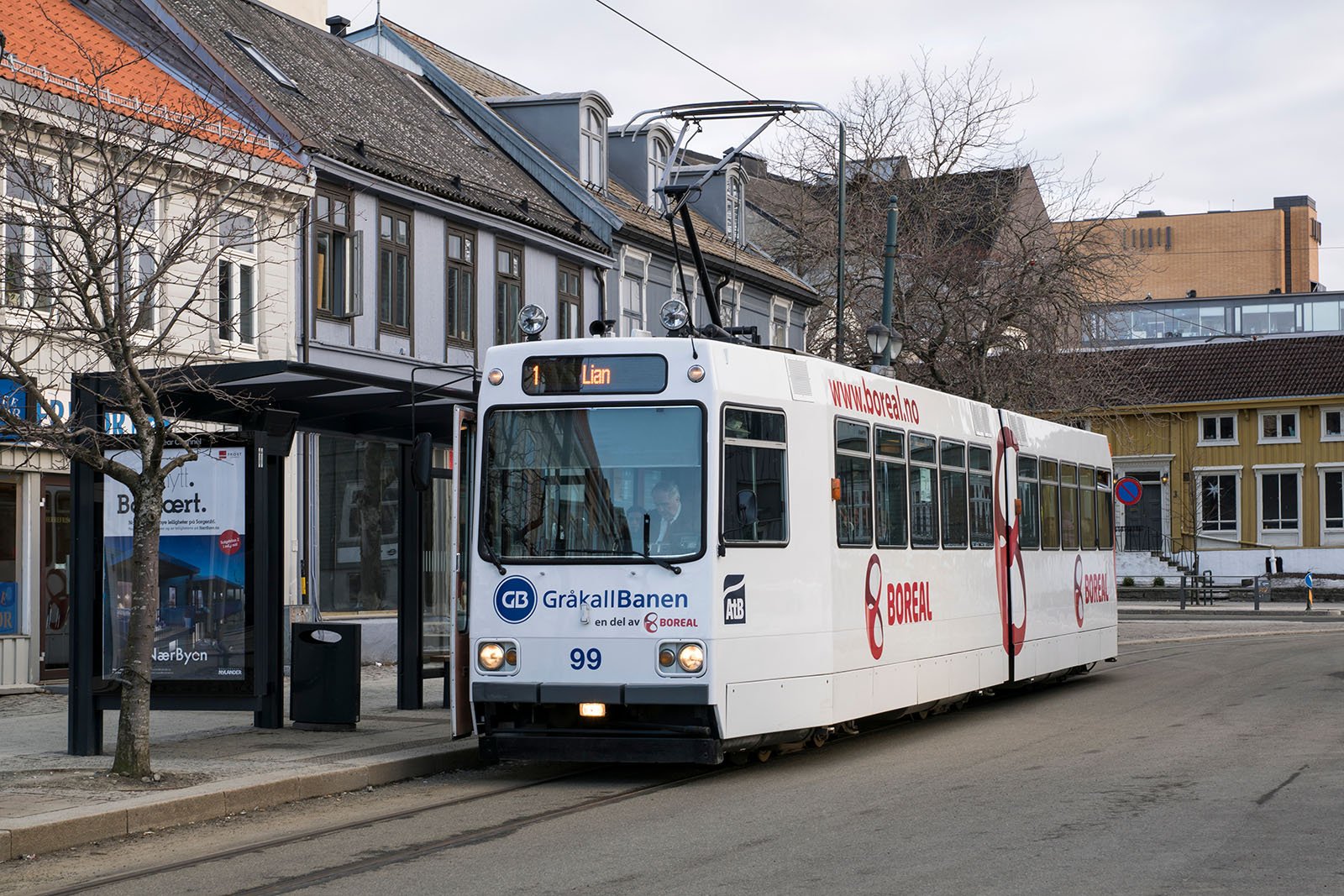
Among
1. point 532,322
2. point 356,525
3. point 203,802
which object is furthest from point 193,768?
point 356,525

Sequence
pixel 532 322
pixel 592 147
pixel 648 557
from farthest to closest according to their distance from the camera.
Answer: pixel 592 147
pixel 532 322
pixel 648 557

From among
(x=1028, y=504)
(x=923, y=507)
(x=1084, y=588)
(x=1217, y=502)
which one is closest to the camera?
(x=923, y=507)

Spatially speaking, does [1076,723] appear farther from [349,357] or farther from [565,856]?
[349,357]

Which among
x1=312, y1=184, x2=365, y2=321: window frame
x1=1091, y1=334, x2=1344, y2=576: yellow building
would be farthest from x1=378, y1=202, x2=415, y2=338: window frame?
x1=1091, y1=334, x2=1344, y2=576: yellow building

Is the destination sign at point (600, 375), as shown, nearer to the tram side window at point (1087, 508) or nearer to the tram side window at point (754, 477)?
the tram side window at point (754, 477)

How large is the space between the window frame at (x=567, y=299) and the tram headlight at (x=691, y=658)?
19.5 metres

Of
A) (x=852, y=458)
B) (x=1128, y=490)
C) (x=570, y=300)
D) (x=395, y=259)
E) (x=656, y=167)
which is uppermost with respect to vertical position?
(x=656, y=167)

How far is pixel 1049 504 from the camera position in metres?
20.5

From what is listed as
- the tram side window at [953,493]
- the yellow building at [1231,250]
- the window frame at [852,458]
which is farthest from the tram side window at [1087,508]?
the yellow building at [1231,250]

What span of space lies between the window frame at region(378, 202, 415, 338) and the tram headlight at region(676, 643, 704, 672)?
1531cm

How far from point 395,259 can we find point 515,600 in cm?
1507

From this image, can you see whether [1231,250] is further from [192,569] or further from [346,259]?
[192,569]

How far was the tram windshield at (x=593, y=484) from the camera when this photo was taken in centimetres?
1230

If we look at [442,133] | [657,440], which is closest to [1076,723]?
[657,440]
